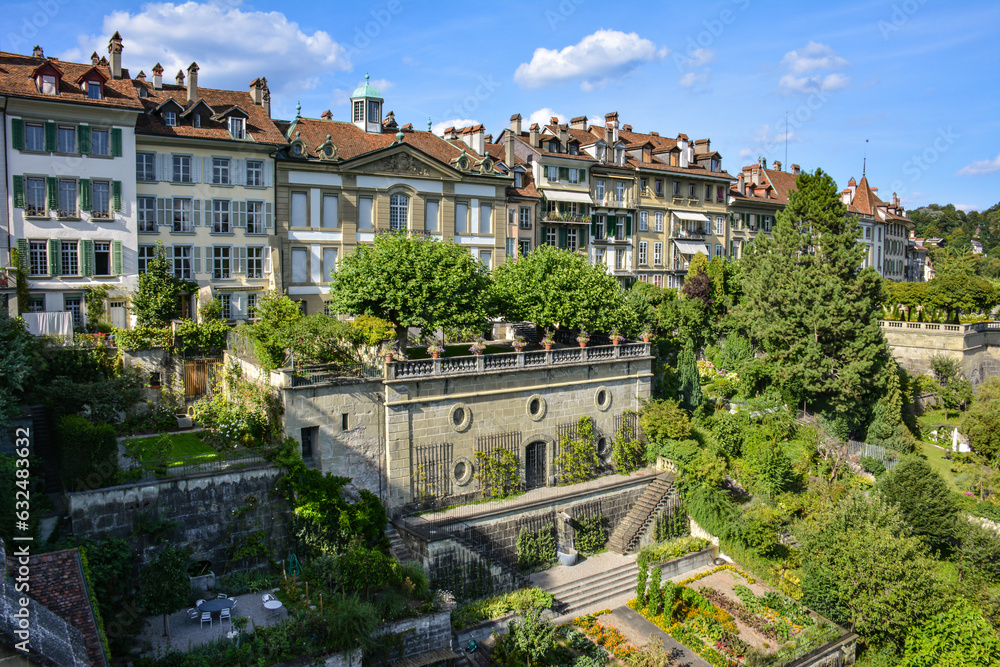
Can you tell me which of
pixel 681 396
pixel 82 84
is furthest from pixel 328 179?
pixel 681 396

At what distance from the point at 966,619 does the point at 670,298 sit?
2484 centimetres

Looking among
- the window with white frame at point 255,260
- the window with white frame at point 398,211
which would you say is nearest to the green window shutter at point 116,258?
the window with white frame at point 255,260

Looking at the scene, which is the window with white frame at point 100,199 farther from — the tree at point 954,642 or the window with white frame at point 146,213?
the tree at point 954,642

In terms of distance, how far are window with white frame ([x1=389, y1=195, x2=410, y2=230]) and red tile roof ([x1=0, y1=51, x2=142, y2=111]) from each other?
13.0m

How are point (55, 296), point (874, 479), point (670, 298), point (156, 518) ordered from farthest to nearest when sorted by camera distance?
point (670, 298)
point (874, 479)
point (55, 296)
point (156, 518)

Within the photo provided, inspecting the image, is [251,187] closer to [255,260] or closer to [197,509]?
[255,260]

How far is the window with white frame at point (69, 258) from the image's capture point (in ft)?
103

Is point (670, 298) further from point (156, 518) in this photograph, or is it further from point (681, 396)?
point (156, 518)

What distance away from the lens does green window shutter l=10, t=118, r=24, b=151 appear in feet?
97.5

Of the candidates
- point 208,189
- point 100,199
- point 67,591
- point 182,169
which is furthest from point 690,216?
point 67,591

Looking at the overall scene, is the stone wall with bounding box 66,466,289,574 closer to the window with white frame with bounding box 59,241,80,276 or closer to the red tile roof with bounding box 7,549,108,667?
the red tile roof with bounding box 7,549,108,667

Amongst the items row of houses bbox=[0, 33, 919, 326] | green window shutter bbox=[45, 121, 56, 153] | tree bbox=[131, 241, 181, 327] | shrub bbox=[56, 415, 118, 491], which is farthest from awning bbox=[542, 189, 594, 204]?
shrub bbox=[56, 415, 118, 491]

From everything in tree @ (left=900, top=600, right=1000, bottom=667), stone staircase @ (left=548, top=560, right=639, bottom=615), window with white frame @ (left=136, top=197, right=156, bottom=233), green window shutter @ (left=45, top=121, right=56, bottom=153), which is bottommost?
tree @ (left=900, top=600, right=1000, bottom=667)

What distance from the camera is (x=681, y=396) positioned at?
124 feet
